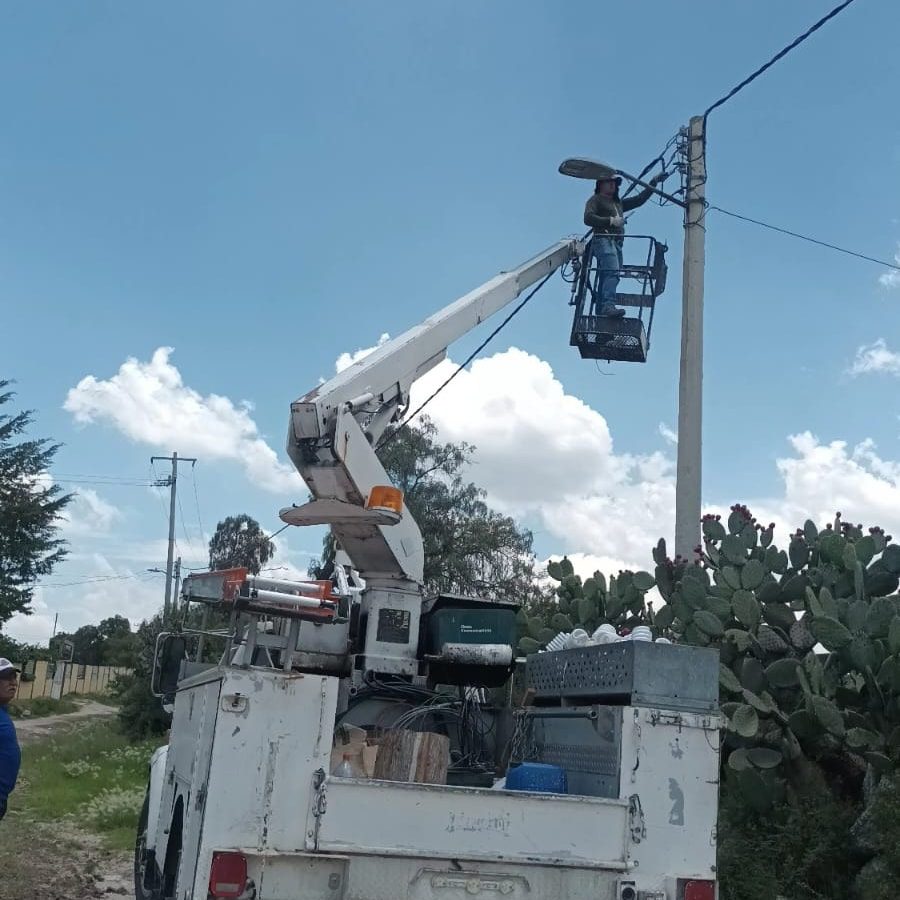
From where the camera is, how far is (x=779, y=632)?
896cm

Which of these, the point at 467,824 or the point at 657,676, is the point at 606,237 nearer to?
the point at 657,676

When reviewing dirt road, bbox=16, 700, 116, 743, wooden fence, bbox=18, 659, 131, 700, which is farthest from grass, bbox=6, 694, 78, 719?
wooden fence, bbox=18, 659, 131, 700

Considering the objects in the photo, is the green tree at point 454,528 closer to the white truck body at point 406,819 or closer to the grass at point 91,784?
the grass at point 91,784

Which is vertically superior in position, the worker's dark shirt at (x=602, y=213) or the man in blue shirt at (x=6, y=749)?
the worker's dark shirt at (x=602, y=213)

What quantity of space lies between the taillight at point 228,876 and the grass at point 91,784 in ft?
29.2

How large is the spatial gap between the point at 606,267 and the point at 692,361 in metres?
1.52

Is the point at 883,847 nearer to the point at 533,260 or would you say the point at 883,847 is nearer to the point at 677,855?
the point at 677,855

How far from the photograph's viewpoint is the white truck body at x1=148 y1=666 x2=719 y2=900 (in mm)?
4344

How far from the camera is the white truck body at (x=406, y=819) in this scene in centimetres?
434

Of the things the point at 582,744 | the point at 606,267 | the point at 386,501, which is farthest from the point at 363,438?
the point at 606,267

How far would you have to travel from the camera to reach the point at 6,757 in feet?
17.7

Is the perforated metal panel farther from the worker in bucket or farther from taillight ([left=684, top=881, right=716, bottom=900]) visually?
the worker in bucket

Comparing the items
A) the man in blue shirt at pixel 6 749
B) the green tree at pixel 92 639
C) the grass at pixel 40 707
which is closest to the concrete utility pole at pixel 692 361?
the man in blue shirt at pixel 6 749

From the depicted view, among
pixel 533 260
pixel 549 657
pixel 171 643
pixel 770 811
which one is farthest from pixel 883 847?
pixel 533 260
